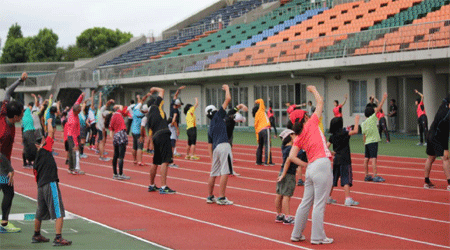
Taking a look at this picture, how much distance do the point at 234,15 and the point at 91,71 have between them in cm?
1289

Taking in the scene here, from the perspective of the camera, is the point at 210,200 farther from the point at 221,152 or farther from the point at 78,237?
the point at 78,237

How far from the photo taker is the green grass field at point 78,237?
29.5 ft

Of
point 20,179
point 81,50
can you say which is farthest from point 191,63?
point 81,50

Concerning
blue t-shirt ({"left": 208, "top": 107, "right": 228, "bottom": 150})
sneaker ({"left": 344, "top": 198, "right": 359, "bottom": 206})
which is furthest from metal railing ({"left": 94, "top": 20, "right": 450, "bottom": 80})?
blue t-shirt ({"left": 208, "top": 107, "right": 228, "bottom": 150})

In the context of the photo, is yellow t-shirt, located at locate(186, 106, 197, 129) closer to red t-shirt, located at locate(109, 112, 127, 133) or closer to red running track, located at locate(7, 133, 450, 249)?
red running track, located at locate(7, 133, 450, 249)

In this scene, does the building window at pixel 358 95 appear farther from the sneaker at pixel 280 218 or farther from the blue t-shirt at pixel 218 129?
the sneaker at pixel 280 218

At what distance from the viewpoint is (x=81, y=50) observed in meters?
108

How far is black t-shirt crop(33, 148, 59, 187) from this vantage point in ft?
29.1

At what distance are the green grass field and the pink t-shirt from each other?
96.8 inches

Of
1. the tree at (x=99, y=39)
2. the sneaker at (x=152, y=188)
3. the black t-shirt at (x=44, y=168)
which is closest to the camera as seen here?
the black t-shirt at (x=44, y=168)

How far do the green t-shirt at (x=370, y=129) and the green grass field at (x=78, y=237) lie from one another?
7.33 m

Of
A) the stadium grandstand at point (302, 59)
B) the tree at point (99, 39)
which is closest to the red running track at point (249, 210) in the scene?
the stadium grandstand at point (302, 59)

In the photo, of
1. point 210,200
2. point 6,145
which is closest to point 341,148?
point 210,200

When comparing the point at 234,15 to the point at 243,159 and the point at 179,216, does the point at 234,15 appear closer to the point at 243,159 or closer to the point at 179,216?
the point at 243,159
